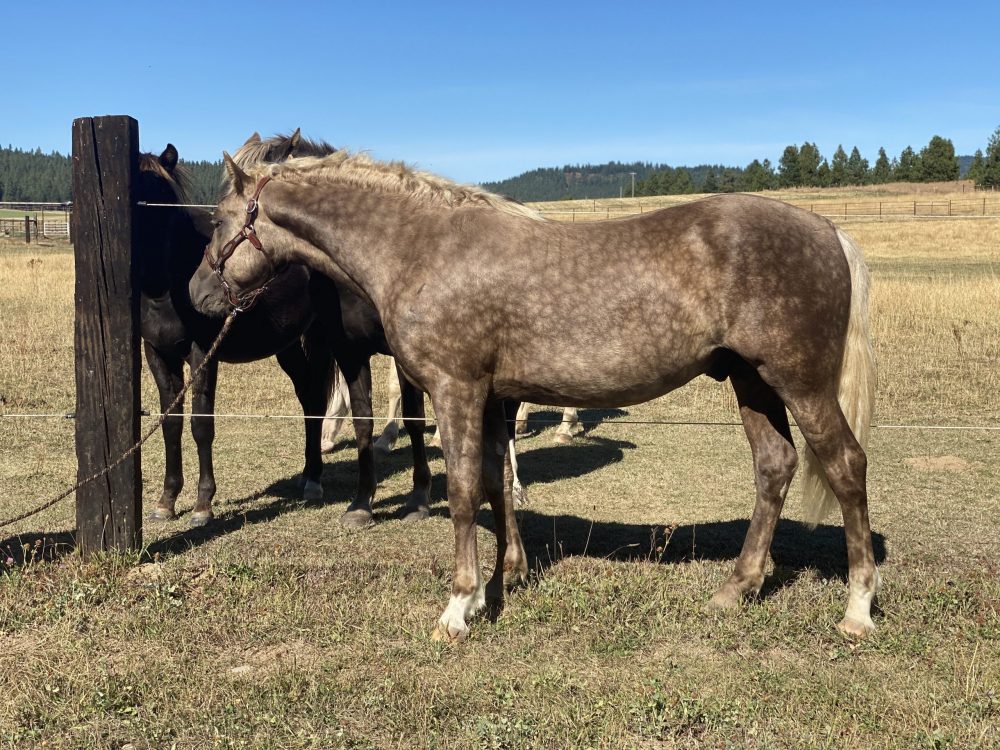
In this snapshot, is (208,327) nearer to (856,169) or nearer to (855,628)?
(855,628)

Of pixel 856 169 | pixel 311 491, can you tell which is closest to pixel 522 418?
pixel 311 491

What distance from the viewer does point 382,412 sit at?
11188 mm

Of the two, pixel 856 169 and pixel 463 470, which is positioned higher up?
pixel 856 169

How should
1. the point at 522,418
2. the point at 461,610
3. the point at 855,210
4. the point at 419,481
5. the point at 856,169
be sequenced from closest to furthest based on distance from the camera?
the point at 461,610 < the point at 419,481 < the point at 522,418 < the point at 855,210 < the point at 856,169

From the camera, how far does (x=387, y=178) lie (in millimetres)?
4672

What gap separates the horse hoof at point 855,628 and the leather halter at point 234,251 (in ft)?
11.6

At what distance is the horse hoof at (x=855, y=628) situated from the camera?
13.6 ft

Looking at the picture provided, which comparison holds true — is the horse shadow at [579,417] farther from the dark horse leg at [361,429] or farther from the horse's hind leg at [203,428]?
the horse's hind leg at [203,428]

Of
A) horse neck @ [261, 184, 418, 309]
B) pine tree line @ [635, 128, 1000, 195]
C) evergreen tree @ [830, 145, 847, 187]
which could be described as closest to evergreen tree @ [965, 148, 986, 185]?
pine tree line @ [635, 128, 1000, 195]

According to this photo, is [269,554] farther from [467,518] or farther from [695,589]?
[695,589]

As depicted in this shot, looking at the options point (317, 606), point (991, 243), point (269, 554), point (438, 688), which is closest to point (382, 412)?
point (269, 554)

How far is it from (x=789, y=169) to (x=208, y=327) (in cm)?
9809

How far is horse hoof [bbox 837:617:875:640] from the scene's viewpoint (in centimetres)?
414

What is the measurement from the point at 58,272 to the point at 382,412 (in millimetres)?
14126
